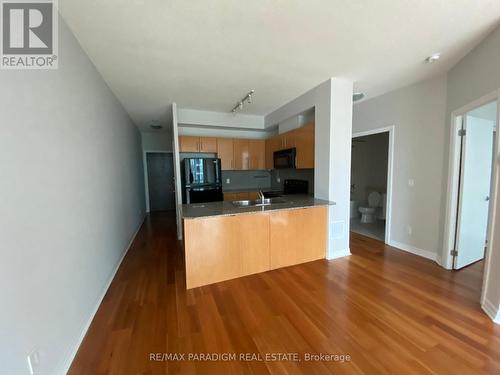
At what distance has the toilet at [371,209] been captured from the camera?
4.92 metres

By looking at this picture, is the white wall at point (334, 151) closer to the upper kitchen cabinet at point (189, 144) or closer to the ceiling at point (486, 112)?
the ceiling at point (486, 112)

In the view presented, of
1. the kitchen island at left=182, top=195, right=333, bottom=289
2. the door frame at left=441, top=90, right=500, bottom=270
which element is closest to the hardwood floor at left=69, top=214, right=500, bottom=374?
the kitchen island at left=182, top=195, right=333, bottom=289

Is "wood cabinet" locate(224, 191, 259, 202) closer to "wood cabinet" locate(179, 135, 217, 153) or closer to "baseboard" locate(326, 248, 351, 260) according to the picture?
"wood cabinet" locate(179, 135, 217, 153)

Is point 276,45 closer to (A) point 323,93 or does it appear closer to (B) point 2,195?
(A) point 323,93

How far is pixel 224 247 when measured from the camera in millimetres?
2469

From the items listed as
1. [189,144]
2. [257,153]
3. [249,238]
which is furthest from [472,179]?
[189,144]

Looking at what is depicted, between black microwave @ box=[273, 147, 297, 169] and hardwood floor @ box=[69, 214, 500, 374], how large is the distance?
189cm

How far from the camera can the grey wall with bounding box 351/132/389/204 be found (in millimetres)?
5246

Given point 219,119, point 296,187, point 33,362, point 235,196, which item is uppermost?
point 219,119

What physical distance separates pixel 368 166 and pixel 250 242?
436 cm

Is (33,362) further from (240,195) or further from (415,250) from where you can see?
(415,250)

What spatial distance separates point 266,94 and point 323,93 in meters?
0.92

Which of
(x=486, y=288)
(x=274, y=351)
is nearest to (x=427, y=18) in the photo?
(x=486, y=288)

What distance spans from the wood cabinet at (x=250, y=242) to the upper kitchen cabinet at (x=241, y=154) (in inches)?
91.4
